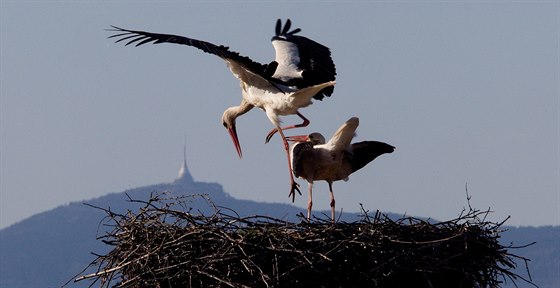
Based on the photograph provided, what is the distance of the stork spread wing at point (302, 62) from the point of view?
14531 mm

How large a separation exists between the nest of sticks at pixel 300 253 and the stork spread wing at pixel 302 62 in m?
3.13

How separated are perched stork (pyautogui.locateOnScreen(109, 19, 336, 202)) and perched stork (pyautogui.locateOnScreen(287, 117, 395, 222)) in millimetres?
423

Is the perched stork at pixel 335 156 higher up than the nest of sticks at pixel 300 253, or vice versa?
the perched stork at pixel 335 156

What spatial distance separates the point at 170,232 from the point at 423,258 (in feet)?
6.72

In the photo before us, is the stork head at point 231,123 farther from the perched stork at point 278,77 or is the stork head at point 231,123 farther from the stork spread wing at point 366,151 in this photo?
the stork spread wing at point 366,151

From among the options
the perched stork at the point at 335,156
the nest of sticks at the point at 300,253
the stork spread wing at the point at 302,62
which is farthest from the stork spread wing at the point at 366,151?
the nest of sticks at the point at 300,253

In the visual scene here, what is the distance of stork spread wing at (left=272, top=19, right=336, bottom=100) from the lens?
47.7 feet

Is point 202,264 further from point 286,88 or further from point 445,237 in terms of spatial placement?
point 286,88

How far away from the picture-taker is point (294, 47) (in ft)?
51.6

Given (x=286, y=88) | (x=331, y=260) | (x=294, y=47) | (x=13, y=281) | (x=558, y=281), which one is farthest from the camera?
(x=13, y=281)

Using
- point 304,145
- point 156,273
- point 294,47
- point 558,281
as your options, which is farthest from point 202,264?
point 558,281

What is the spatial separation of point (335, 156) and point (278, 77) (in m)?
1.79

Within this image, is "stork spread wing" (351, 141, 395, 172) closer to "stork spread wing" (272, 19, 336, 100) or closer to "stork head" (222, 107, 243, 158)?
"stork spread wing" (272, 19, 336, 100)

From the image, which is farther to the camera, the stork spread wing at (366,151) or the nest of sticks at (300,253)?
the stork spread wing at (366,151)
